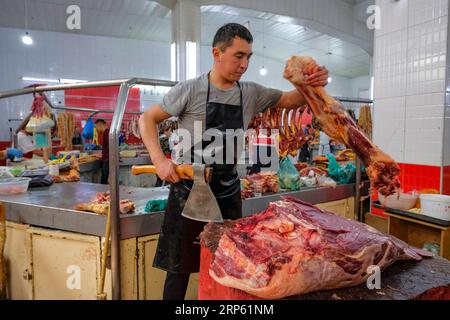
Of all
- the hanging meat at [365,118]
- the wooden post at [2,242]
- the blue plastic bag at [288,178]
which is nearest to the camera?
the wooden post at [2,242]

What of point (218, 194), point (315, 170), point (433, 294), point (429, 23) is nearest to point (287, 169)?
point (315, 170)

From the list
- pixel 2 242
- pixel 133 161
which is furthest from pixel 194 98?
pixel 133 161

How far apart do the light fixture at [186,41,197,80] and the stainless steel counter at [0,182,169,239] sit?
4.19m

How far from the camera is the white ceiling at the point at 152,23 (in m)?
7.91

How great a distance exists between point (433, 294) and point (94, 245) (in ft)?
6.96

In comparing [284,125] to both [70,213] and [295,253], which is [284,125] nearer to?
[295,253]

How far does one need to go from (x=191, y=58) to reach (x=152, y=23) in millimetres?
3503

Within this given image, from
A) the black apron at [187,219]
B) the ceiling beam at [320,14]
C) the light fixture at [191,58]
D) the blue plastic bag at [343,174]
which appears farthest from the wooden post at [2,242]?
the ceiling beam at [320,14]

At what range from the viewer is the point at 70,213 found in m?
2.48

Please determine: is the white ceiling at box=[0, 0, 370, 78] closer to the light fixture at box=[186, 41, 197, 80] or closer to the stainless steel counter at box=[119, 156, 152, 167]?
the light fixture at box=[186, 41, 197, 80]

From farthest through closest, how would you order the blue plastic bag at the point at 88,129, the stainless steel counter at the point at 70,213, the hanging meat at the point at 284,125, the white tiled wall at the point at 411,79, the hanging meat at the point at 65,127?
the blue plastic bag at the point at 88,129 < the hanging meat at the point at 65,127 < the white tiled wall at the point at 411,79 < the hanging meat at the point at 284,125 < the stainless steel counter at the point at 70,213

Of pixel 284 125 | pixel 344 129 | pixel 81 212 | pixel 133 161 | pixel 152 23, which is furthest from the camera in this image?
pixel 152 23

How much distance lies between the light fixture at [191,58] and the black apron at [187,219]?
16.9ft

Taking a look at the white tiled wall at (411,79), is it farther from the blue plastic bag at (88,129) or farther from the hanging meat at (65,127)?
the blue plastic bag at (88,129)
